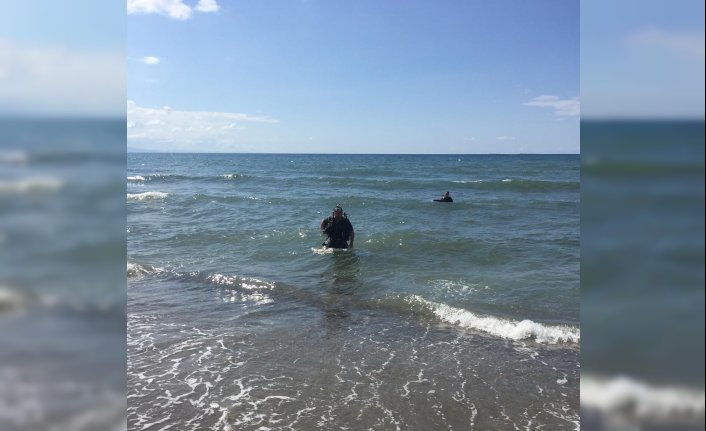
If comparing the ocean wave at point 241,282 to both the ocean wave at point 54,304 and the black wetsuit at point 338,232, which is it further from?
the ocean wave at point 54,304

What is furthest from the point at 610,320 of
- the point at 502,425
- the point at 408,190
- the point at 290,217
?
the point at 408,190

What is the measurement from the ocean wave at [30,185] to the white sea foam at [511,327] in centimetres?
781

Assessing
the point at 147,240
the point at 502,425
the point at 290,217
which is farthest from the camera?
the point at 290,217

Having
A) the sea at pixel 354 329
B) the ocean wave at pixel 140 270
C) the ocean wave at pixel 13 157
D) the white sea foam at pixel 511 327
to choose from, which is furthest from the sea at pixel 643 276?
the ocean wave at pixel 140 270

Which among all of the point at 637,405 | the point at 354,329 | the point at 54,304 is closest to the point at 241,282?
the point at 354,329

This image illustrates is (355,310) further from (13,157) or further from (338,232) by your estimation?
(13,157)

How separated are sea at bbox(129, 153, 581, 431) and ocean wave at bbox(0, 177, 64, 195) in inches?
176

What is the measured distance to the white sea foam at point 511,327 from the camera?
799 cm

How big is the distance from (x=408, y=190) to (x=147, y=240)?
22660 millimetres

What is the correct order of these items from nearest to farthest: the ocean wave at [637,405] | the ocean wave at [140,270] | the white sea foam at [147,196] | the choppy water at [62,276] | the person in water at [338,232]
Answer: the ocean wave at [637,405] → the choppy water at [62,276] → the ocean wave at [140,270] → the person in water at [338,232] → the white sea foam at [147,196]

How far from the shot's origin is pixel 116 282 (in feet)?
4.43

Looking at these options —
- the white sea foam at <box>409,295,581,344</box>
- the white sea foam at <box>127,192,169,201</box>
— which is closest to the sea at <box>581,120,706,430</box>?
the white sea foam at <box>409,295,581,344</box>

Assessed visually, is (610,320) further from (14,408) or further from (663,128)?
(14,408)

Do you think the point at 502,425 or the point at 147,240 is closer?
the point at 502,425
